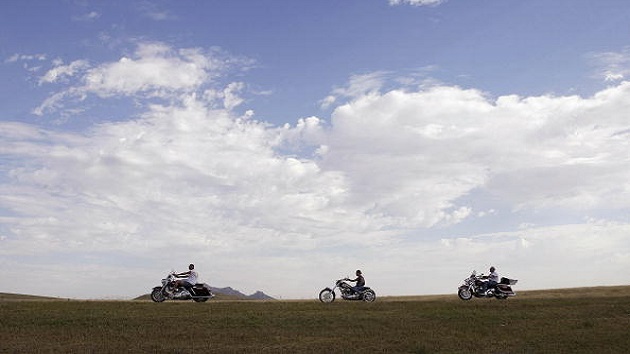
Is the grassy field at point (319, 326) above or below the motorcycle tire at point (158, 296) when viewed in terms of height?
below

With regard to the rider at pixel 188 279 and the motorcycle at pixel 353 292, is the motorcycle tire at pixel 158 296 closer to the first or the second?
the rider at pixel 188 279

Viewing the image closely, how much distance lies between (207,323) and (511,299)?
767 inches

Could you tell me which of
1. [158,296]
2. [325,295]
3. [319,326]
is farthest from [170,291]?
[319,326]

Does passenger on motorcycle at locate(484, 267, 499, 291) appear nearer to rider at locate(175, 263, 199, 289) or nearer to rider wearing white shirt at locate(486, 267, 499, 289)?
rider wearing white shirt at locate(486, 267, 499, 289)

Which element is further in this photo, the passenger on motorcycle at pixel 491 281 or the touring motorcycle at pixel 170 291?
the passenger on motorcycle at pixel 491 281

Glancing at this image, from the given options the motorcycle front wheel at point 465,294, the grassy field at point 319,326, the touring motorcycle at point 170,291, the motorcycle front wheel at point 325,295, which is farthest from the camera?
the motorcycle front wheel at point 465,294

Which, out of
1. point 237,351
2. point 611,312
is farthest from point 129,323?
point 611,312

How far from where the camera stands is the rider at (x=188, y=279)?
119 ft

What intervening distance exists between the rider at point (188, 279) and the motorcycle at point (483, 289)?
16.2 metres

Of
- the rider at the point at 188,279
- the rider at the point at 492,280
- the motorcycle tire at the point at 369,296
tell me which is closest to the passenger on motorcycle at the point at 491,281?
the rider at the point at 492,280

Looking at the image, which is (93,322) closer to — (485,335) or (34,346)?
(34,346)

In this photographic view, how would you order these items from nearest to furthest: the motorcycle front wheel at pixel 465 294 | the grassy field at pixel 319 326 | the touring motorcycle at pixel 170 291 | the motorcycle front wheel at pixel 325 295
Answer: the grassy field at pixel 319 326 < the touring motorcycle at pixel 170 291 < the motorcycle front wheel at pixel 325 295 < the motorcycle front wheel at pixel 465 294

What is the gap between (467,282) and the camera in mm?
39406

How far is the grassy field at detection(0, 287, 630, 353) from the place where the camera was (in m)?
25.0
